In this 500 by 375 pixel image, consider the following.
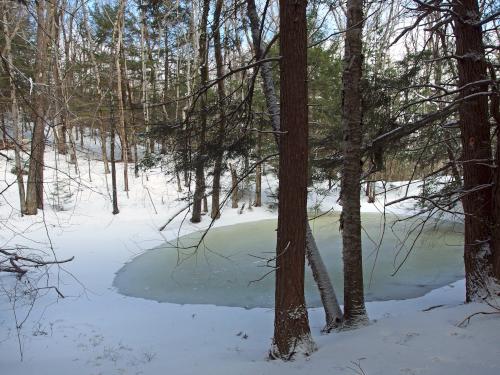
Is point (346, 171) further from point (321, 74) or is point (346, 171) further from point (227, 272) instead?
point (321, 74)

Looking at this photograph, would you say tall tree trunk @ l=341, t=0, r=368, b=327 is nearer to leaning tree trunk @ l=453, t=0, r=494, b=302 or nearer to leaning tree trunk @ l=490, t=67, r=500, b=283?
leaning tree trunk @ l=453, t=0, r=494, b=302

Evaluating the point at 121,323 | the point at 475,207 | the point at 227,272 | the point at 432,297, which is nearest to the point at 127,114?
the point at 227,272

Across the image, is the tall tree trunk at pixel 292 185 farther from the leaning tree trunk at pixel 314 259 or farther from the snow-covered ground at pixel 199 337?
the leaning tree trunk at pixel 314 259

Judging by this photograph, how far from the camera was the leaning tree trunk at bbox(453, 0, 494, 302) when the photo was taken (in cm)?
443

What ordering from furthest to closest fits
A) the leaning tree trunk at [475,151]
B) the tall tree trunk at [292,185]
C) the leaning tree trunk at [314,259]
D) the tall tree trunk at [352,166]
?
the leaning tree trunk at [314,259], the tall tree trunk at [352,166], the leaning tree trunk at [475,151], the tall tree trunk at [292,185]

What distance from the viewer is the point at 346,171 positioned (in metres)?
4.97

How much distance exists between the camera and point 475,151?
448 cm

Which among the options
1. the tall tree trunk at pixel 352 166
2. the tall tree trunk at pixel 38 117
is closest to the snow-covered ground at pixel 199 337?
the tall tree trunk at pixel 38 117

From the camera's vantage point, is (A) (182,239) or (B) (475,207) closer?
(B) (475,207)

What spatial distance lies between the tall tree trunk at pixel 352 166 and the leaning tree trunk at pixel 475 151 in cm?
109

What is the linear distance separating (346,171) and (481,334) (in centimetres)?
233

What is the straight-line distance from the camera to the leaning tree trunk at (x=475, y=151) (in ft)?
14.5

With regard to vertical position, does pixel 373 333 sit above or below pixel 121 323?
above

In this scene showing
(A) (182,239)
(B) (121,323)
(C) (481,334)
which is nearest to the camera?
(C) (481,334)
